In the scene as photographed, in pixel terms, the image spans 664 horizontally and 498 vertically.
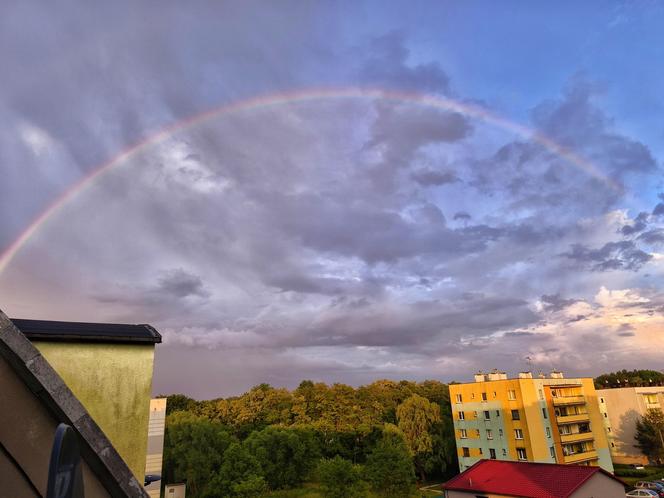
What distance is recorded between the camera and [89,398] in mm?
8961

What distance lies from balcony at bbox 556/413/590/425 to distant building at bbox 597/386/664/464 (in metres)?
16.2

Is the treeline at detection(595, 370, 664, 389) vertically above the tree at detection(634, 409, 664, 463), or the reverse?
the treeline at detection(595, 370, 664, 389)

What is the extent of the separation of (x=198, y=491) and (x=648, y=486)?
5015 centimetres

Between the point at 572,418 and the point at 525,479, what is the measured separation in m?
35.4

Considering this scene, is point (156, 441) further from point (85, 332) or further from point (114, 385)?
point (85, 332)

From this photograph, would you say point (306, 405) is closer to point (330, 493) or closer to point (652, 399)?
point (330, 493)

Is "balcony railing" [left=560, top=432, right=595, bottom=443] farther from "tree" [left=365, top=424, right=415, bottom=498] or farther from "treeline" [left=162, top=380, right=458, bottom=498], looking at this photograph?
"tree" [left=365, top=424, right=415, bottom=498]

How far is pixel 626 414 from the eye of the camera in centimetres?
7238

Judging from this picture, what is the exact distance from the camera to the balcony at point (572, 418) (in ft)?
187

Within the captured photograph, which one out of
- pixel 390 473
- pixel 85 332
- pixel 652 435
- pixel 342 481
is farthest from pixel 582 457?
pixel 85 332

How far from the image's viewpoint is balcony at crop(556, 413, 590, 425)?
187 feet

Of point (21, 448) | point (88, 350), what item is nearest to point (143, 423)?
point (88, 350)

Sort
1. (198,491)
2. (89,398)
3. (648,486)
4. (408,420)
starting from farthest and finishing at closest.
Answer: (408,420)
(198,491)
(648,486)
(89,398)

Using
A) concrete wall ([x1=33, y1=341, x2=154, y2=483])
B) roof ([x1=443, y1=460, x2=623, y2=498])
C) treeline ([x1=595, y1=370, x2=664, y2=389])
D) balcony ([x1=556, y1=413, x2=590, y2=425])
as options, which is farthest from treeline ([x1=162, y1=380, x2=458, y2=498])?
treeline ([x1=595, y1=370, x2=664, y2=389])
